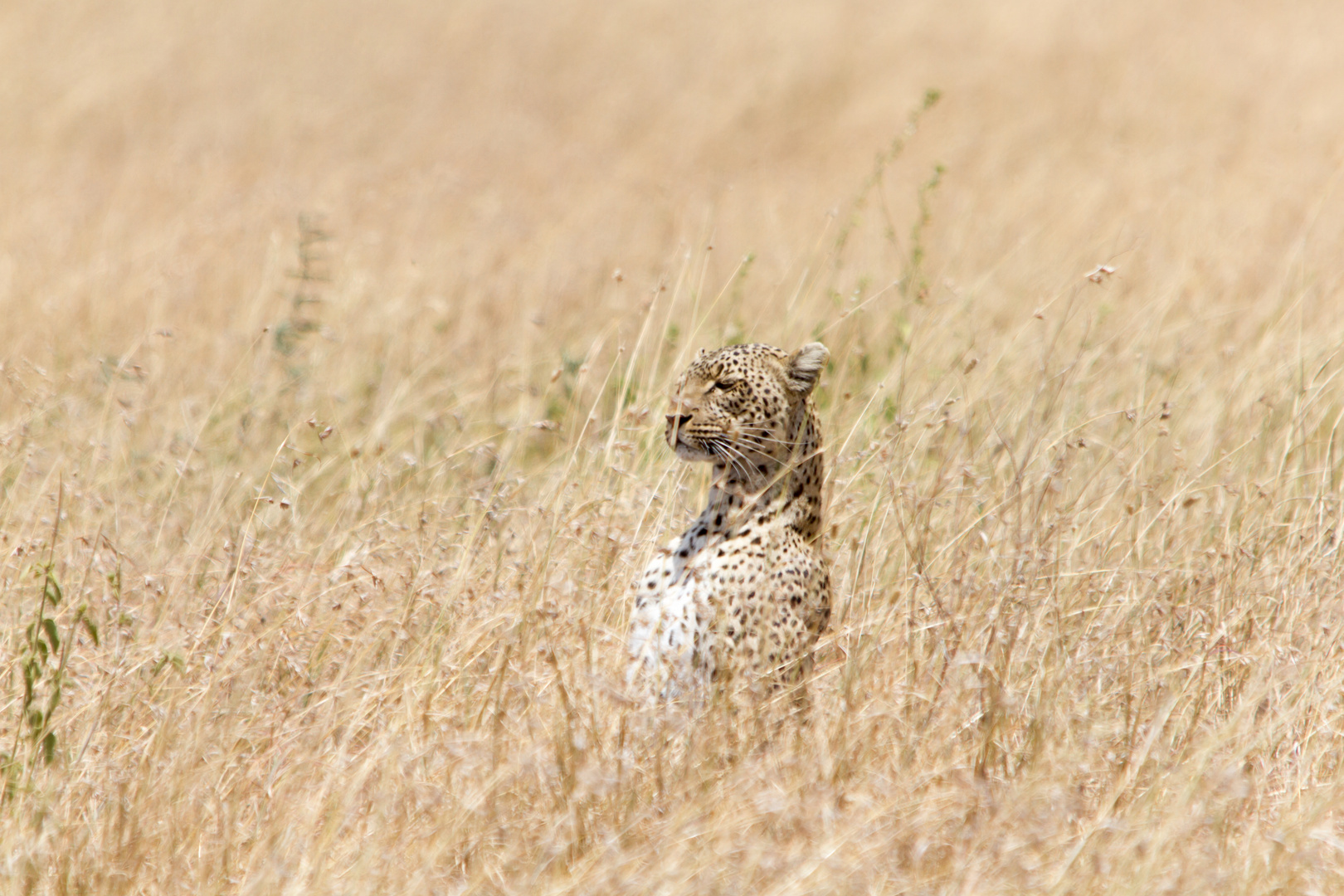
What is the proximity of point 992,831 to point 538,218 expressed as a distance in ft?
24.7

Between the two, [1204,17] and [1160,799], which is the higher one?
[1204,17]

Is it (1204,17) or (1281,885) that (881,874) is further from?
(1204,17)

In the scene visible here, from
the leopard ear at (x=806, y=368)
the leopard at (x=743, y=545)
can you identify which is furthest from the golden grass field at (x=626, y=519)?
the leopard ear at (x=806, y=368)

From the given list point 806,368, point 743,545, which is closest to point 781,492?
point 743,545

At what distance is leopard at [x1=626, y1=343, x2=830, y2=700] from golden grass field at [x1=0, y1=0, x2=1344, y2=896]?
0.13 meters

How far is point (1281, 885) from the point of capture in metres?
3.07

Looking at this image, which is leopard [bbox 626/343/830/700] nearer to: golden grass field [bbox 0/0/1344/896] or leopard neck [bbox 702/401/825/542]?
leopard neck [bbox 702/401/825/542]

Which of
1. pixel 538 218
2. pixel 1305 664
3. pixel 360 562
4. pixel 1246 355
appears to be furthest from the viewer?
pixel 538 218

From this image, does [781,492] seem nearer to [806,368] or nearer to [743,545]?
[743,545]

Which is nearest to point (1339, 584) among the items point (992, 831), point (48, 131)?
point (992, 831)

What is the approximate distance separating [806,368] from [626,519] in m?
0.89

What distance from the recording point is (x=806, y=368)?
420 cm

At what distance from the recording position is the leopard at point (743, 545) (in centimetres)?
391

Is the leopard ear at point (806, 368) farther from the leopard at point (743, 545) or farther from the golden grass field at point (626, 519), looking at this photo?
the golden grass field at point (626, 519)
